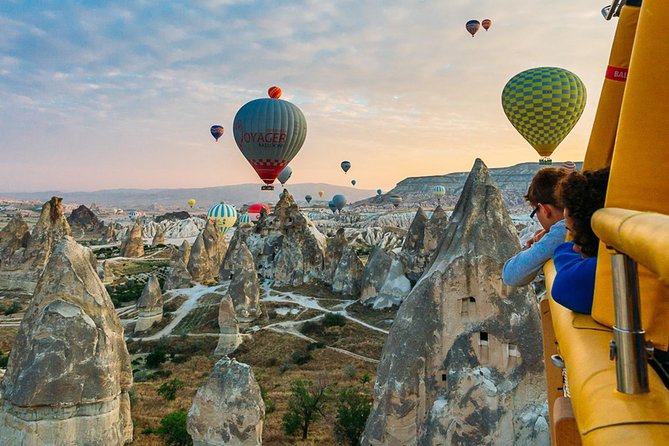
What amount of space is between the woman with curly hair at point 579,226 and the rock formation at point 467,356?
5253 mm

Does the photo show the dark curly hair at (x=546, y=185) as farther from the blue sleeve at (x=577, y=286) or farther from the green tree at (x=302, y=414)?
the green tree at (x=302, y=414)

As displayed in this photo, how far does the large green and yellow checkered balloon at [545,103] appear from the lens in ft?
71.9

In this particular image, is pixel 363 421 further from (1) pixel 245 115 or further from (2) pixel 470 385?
(1) pixel 245 115

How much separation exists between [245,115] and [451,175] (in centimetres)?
13092

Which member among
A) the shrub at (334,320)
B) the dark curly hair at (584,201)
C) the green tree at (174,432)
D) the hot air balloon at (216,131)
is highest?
the hot air balloon at (216,131)

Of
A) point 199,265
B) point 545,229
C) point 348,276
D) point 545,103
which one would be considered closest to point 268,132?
point 348,276

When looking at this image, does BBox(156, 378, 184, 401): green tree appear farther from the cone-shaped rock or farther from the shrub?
the cone-shaped rock

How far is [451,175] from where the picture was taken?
15338cm

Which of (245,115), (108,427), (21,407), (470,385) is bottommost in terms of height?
(108,427)

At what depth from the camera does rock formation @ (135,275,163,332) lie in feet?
77.3

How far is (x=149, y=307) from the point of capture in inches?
936

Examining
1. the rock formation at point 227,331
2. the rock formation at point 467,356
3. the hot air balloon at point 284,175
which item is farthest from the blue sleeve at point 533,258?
the hot air balloon at point 284,175

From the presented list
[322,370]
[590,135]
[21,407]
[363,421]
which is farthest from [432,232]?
[590,135]

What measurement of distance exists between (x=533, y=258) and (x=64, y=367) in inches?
291
